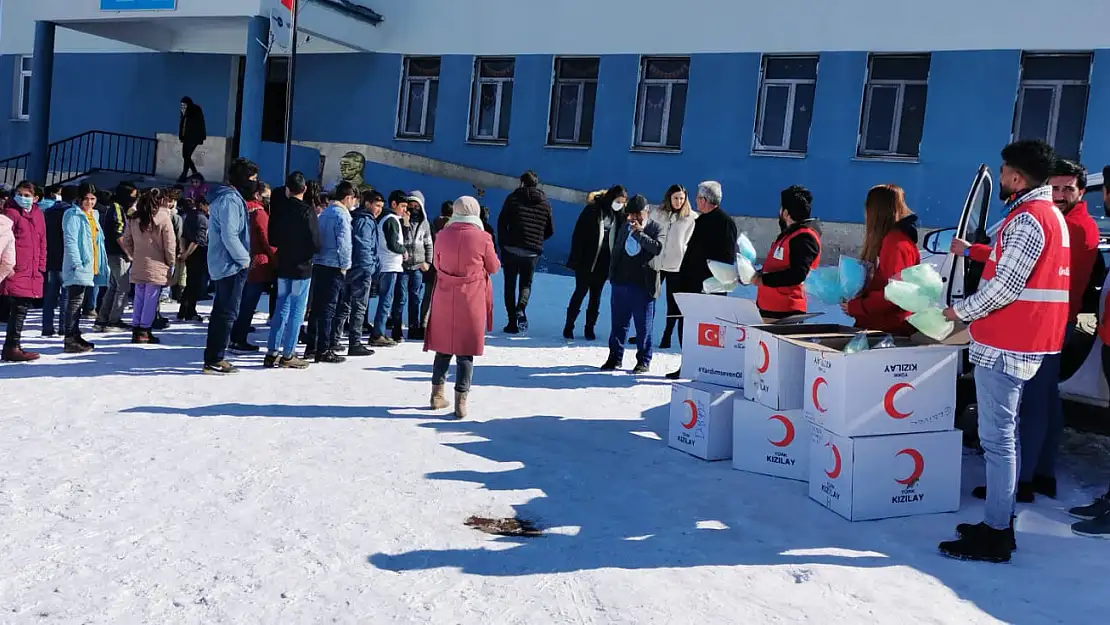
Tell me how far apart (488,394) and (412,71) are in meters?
12.4

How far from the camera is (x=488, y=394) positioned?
8.19 m

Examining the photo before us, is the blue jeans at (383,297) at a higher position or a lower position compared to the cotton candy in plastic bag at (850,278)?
lower

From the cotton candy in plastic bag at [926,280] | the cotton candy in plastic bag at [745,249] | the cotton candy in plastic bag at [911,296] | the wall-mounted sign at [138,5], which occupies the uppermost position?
the wall-mounted sign at [138,5]

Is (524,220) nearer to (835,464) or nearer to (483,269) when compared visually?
(483,269)

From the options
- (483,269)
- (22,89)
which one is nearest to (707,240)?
(483,269)

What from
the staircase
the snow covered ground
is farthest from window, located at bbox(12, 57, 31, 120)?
the snow covered ground

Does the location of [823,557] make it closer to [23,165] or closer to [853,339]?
[853,339]

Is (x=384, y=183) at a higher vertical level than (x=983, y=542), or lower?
higher

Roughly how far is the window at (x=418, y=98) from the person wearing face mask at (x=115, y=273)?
884 cm

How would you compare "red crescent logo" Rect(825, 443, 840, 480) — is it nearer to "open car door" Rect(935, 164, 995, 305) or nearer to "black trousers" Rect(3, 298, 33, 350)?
"open car door" Rect(935, 164, 995, 305)

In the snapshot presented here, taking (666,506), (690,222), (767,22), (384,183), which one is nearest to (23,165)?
(384,183)

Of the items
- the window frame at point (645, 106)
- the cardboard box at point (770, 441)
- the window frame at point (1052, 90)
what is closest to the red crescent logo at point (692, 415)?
the cardboard box at point (770, 441)

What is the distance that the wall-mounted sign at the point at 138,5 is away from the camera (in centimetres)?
1758

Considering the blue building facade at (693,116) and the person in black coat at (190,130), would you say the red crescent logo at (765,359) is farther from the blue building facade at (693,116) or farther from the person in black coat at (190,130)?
the person in black coat at (190,130)
